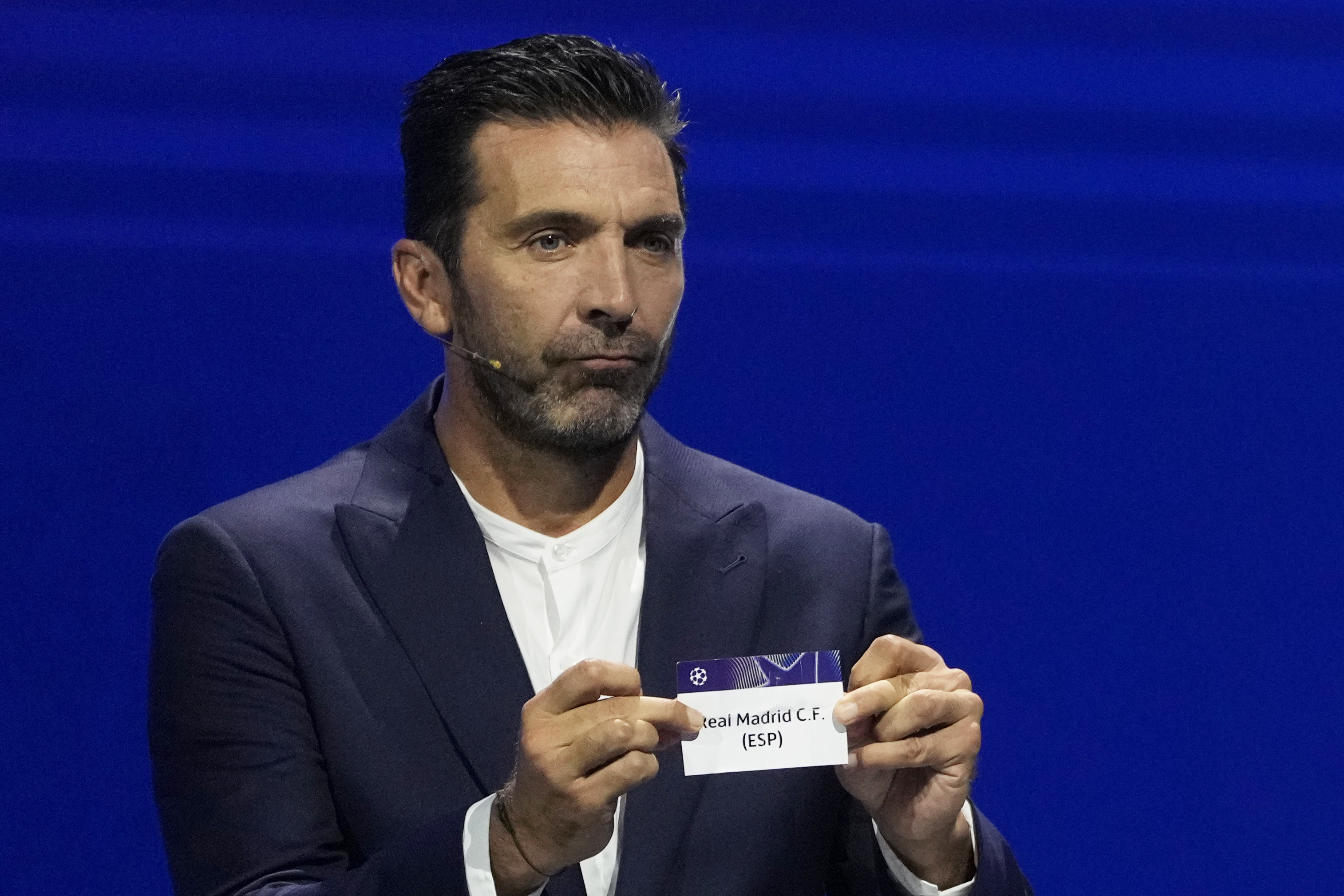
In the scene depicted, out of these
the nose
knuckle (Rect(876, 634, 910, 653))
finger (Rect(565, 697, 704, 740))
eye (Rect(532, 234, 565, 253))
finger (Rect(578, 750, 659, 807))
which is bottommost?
finger (Rect(578, 750, 659, 807))

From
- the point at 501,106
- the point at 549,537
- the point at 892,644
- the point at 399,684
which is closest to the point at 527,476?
the point at 549,537

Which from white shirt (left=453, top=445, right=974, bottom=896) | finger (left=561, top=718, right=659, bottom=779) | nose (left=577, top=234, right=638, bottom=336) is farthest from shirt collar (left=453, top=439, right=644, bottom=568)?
finger (left=561, top=718, right=659, bottom=779)

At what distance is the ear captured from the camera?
6.26 feet

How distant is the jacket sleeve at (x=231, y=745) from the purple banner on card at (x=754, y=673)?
27 cm

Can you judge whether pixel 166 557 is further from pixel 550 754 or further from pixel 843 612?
pixel 843 612

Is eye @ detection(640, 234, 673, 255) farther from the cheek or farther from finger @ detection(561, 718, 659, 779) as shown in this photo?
finger @ detection(561, 718, 659, 779)

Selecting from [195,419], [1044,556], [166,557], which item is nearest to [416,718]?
[166,557]

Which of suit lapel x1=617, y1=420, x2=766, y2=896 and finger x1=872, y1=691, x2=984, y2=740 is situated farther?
suit lapel x1=617, y1=420, x2=766, y2=896

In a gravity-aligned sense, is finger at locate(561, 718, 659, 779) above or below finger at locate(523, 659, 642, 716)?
below

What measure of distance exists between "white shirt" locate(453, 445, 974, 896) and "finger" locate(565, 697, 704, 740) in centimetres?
38

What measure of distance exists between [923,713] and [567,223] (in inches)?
25.7

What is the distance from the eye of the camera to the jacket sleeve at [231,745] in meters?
1.61

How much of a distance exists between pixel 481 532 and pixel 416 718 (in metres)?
0.22

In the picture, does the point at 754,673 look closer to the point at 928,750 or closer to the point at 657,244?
the point at 928,750
